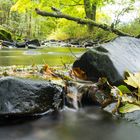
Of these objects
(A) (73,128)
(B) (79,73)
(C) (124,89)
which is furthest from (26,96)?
(B) (79,73)

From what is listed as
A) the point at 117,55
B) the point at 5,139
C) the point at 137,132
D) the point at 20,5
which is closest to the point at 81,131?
the point at 137,132

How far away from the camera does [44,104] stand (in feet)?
8.76

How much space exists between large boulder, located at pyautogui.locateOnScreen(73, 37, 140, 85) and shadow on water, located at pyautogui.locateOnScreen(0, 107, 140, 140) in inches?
22.5

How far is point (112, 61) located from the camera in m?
3.19

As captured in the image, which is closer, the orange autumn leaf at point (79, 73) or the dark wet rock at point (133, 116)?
the dark wet rock at point (133, 116)

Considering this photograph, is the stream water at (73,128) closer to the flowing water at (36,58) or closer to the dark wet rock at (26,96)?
the dark wet rock at (26,96)

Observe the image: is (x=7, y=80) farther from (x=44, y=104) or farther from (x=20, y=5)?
(x=20, y=5)

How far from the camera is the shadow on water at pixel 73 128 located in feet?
7.07

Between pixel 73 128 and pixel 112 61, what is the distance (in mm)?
1069

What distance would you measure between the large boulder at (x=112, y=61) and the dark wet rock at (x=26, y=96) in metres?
0.65

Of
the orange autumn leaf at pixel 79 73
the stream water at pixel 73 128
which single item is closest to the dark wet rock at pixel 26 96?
the stream water at pixel 73 128

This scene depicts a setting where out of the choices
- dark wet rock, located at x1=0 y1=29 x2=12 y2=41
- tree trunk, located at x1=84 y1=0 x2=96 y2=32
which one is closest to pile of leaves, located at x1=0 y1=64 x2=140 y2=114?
dark wet rock, located at x1=0 y1=29 x2=12 y2=41

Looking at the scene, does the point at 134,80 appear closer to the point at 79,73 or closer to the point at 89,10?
the point at 79,73

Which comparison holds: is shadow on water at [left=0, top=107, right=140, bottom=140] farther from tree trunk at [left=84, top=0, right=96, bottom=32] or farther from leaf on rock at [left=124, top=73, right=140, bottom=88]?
tree trunk at [left=84, top=0, right=96, bottom=32]
